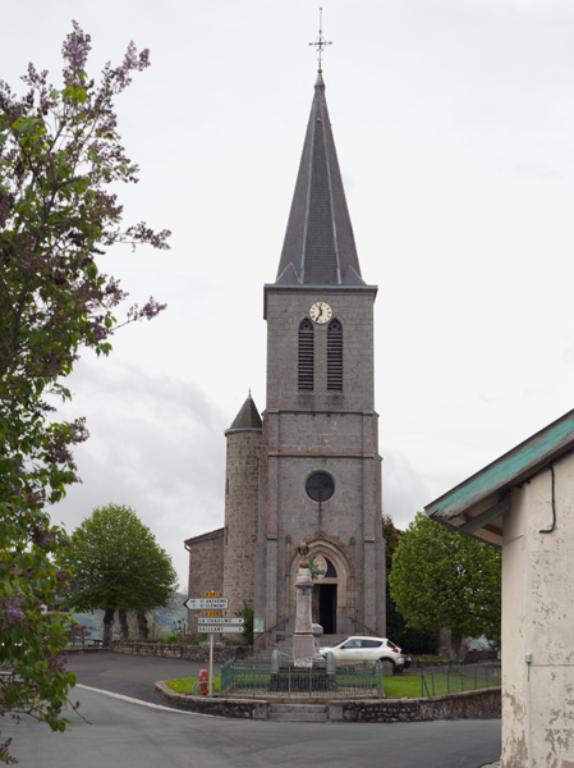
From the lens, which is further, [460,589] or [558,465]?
[460,589]

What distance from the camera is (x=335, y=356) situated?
151 feet

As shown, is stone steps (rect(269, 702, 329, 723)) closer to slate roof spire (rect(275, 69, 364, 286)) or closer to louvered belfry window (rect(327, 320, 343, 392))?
louvered belfry window (rect(327, 320, 343, 392))

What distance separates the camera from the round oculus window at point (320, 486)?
143ft

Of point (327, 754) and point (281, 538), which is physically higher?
point (281, 538)

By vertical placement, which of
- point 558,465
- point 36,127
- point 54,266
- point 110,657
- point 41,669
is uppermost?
point 36,127

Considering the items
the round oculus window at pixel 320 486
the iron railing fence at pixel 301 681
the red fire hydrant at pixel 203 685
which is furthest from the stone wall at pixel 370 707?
the round oculus window at pixel 320 486

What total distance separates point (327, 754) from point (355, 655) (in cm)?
1813

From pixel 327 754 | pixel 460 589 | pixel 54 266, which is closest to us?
pixel 54 266

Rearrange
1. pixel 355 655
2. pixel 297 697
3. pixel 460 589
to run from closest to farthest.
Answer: pixel 297 697, pixel 355 655, pixel 460 589

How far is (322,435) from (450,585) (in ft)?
27.9

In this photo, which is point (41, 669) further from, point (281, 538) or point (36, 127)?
point (281, 538)

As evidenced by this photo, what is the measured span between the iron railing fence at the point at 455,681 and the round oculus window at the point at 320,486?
17.9m

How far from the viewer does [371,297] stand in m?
46.7

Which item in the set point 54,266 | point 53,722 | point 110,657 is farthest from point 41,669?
point 110,657
